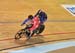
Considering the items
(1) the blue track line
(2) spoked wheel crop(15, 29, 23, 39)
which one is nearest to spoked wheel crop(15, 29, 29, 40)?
(2) spoked wheel crop(15, 29, 23, 39)

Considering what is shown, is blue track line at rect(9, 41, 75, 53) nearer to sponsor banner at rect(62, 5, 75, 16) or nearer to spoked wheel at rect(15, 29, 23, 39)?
spoked wheel at rect(15, 29, 23, 39)

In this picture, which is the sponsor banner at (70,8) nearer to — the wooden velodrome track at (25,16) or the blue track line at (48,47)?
the wooden velodrome track at (25,16)

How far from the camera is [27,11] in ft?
6.64

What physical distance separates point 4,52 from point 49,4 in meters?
1.16

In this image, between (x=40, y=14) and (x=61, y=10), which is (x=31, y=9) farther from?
(x=40, y=14)

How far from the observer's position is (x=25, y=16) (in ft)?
6.22

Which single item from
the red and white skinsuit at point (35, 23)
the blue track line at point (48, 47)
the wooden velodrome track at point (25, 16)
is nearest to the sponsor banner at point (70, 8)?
the wooden velodrome track at point (25, 16)

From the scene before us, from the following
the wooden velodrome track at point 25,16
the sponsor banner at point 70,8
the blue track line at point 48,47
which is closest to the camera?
the blue track line at point 48,47

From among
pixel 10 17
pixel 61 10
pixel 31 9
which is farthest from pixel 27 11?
pixel 61 10

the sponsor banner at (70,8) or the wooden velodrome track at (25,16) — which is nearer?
the wooden velodrome track at (25,16)

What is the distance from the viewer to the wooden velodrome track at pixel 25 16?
1491mm

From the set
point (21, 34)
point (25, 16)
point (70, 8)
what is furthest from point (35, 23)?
point (70, 8)

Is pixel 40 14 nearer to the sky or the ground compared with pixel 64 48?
nearer to the sky

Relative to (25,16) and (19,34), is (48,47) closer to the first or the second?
(19,34)
